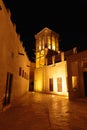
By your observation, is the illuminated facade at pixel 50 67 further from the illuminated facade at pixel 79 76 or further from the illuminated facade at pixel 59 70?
the illuminated facade at pixel 79 76

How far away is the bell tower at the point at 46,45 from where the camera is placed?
80.3ft

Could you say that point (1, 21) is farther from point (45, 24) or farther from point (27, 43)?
point (27, 43)

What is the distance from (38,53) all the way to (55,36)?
5571mm

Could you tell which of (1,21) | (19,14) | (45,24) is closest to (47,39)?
(45,24)

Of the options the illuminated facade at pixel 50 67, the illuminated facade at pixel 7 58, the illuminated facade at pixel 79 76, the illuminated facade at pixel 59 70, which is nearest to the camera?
the illuminated facade at pixel 7 58

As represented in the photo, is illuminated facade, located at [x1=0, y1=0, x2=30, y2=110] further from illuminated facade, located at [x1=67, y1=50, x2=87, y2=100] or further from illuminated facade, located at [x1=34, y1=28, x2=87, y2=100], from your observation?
illuminated facade, located at [x1=34, y1=28, x2=87, y2=100]

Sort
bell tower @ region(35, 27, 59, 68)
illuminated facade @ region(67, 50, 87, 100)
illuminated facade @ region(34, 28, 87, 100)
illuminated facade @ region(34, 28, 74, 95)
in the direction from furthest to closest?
bell tower @ region(35, 27, 59, 68)
illuminated facade @ region(34, 28, 74, 95)
illuminated facade @ region(34, 28, 87, 100)
illuminated facade @ region(67, 50, 87, 100)

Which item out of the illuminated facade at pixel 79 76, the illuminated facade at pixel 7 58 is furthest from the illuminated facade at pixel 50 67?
the illuminated facade at pixel 7 58

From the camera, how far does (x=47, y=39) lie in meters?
25.5

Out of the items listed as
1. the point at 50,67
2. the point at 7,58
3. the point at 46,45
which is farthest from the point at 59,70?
the point at 7,58

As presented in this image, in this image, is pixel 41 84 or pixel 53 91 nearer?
pixel 53 91

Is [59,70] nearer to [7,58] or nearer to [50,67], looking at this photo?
[50,67]

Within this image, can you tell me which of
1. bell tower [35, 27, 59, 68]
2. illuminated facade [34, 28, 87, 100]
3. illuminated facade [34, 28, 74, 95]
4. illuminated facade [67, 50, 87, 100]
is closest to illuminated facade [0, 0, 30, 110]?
illuminated facade [67, 50, 87, 100]

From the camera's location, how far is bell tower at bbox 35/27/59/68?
24461 mm
